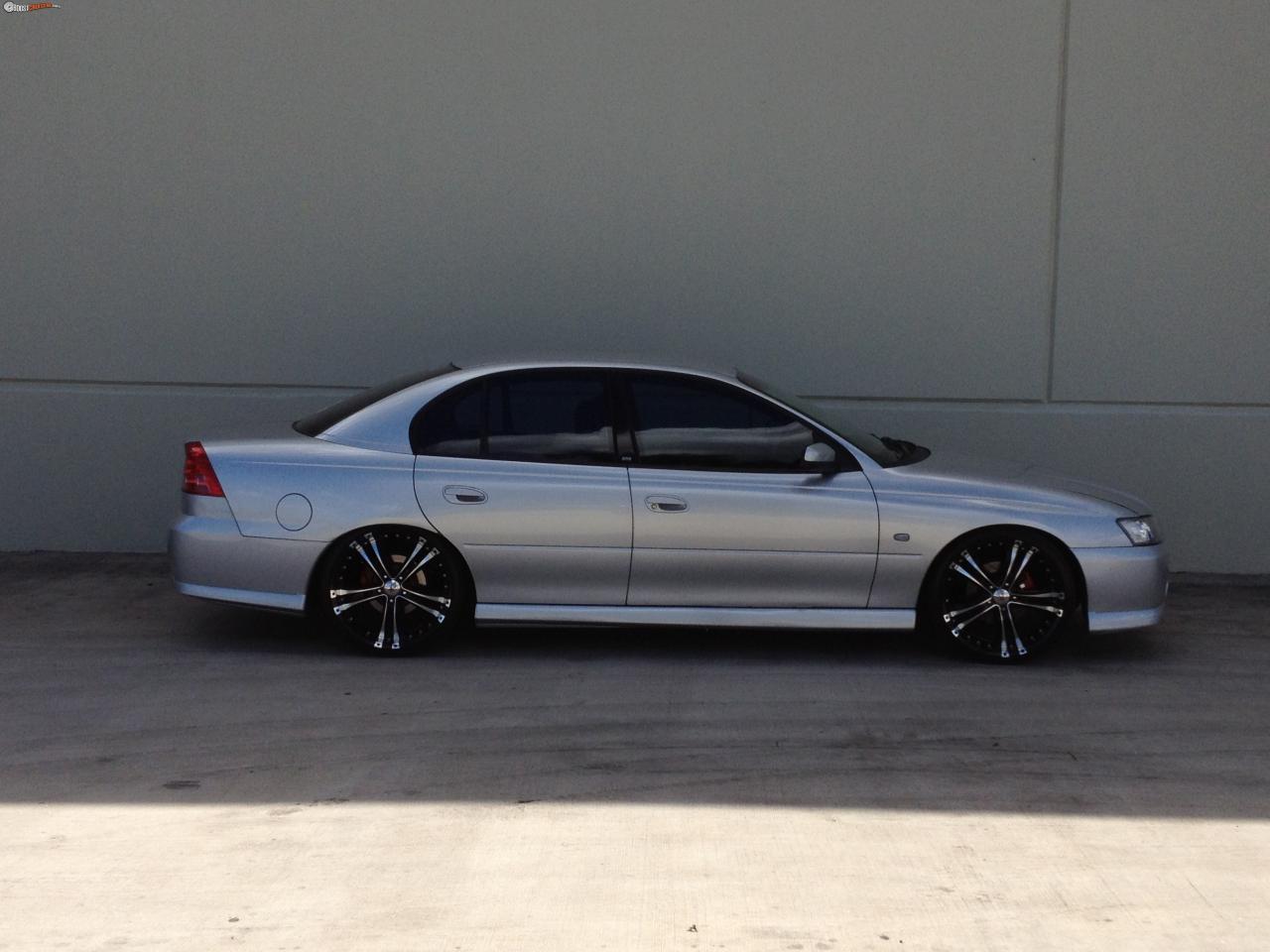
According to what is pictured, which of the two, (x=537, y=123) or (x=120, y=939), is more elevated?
(x=537, y=123)

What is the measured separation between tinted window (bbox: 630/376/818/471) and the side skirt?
676 mm

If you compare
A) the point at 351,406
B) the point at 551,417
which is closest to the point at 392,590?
the point at 351,406

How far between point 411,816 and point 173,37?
6.33 m

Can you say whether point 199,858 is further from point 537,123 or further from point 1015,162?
point 1015,162

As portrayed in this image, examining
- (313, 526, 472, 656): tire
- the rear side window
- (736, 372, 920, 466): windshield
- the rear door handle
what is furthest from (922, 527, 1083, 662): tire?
(313, 526, 472, 656): tire

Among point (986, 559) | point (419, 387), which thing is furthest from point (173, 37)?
point (986, 559)

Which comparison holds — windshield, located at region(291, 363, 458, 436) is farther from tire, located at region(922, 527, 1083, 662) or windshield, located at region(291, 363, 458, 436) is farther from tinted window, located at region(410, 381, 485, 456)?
tire, located at region(922, 527, 1083, 662)

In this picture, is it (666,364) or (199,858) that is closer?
(199,858)

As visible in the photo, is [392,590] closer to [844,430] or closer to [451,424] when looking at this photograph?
[451,424]

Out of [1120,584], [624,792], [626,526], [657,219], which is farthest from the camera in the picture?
[657,219]

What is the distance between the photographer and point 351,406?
286 inches

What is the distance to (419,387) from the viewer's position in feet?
23.4

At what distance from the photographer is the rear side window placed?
6980 millimetres

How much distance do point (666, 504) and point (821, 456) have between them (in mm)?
752
